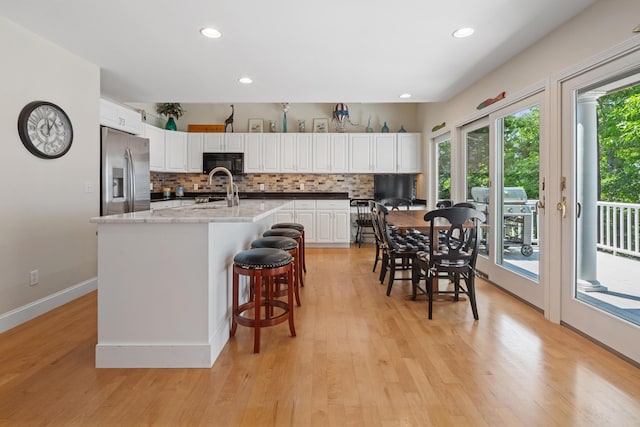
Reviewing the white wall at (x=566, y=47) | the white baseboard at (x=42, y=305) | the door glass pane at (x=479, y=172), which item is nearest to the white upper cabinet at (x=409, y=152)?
the door glass pane at (x=479, y=172)

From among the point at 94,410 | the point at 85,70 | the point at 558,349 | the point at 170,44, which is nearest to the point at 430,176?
the point at 558,349

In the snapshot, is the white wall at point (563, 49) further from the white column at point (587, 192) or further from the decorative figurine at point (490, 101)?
the white column at point (587, 192)

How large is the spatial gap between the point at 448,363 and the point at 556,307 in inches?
50.5

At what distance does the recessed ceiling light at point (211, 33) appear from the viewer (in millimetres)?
2759

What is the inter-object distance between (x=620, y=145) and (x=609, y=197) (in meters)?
0.35

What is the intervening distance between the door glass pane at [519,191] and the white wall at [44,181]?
13.9ft

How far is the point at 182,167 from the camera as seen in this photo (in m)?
6.39

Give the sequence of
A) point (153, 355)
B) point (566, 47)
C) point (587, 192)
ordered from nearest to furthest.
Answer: point (153, 355) < point (587, 192) < point (566, 47)

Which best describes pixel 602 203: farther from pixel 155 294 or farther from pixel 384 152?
pixel 384 152

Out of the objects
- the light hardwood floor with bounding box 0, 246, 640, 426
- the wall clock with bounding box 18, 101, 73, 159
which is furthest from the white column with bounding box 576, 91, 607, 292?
the wall clock with bounding box 18, 101, 73, 159

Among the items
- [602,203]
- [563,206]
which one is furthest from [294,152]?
[602,203]

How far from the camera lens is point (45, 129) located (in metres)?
2.95

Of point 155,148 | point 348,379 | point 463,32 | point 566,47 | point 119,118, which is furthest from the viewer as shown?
point 155,148

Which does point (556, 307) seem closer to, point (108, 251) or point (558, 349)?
point (558, 349)
